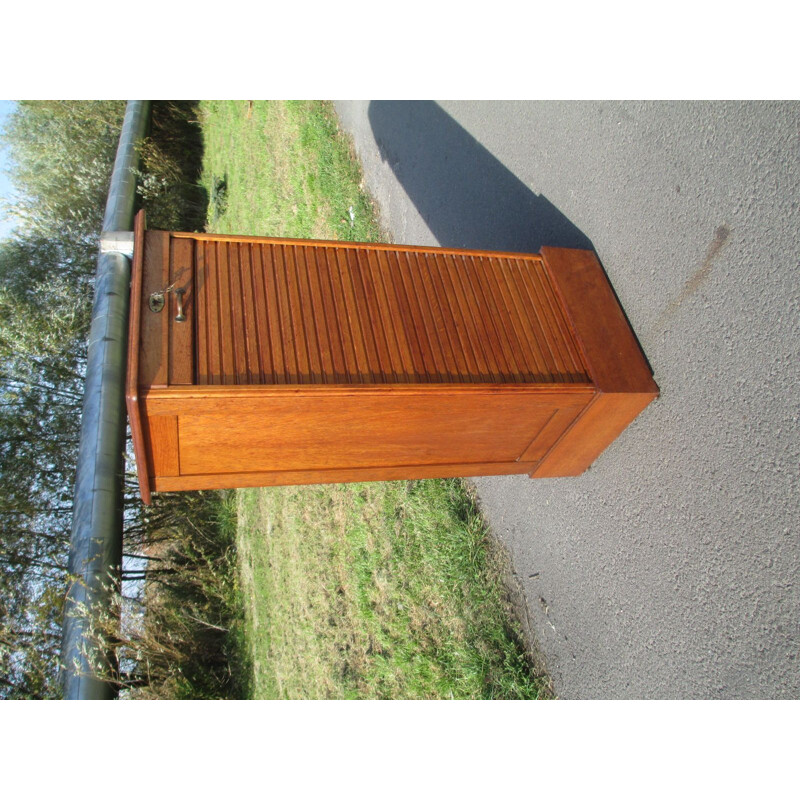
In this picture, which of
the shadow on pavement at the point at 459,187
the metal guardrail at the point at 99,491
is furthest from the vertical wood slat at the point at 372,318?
the metal guardrail at the point at 99,491

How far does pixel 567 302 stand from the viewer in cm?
252

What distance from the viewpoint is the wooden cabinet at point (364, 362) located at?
1.97 metres

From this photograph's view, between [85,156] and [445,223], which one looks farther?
[85,156]

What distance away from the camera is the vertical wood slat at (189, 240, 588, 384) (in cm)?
205

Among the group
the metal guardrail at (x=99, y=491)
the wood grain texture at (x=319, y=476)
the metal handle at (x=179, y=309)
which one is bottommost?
the metal guardrail at (x=99, y=491)

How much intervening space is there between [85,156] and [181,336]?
24.5ft

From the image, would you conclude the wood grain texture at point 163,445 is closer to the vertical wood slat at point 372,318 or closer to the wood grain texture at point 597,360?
the vertical wood slat at point 372,318

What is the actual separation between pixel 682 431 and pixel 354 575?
2.42 meters

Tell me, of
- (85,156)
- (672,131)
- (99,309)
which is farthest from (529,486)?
(85,156)

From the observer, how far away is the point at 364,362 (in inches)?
84.0

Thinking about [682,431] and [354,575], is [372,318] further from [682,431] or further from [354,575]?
[354,575]

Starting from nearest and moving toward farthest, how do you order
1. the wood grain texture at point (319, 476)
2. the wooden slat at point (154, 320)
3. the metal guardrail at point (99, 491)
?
the wooden slat at point (154, 320)
the wood grain texture at point (319, 476)
the metal guardrail at point (99, 491)

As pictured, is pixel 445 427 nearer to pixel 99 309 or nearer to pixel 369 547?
pixel 369 547

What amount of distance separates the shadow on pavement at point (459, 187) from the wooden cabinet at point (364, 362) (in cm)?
67
